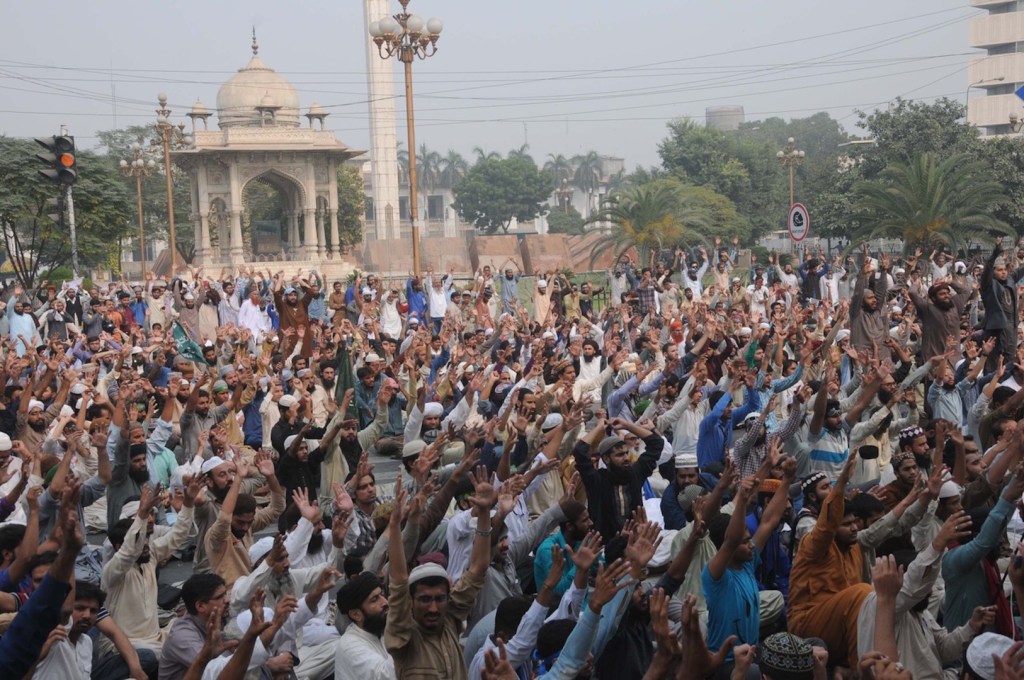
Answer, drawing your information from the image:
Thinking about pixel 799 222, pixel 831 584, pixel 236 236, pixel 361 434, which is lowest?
pixel 831 584

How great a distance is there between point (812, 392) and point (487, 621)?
14.3 ft

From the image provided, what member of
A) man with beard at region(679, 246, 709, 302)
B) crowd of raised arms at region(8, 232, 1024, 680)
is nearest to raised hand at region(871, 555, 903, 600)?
crowd of raised arms at region(8, 232, 1024, 680)

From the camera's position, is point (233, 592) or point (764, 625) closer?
point (233, 592)

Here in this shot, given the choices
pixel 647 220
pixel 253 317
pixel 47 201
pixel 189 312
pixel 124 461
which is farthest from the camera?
pixel 47 201

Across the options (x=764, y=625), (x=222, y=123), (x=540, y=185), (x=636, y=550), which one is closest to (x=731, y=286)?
(x=764, y=625)

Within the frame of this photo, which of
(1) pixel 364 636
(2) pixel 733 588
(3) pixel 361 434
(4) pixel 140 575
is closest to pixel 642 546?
(2) pixel 733 588

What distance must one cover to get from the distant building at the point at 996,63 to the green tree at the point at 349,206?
122 ft

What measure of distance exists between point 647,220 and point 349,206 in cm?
2758

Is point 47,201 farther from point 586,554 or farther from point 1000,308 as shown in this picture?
point 586,554

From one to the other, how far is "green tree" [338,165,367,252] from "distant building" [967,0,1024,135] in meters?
37.1

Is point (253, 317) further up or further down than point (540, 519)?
further up

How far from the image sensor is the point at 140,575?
6086 mm

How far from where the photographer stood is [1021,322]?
16.1 meters

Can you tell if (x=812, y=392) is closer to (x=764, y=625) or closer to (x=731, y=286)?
(x=764, y=625)
